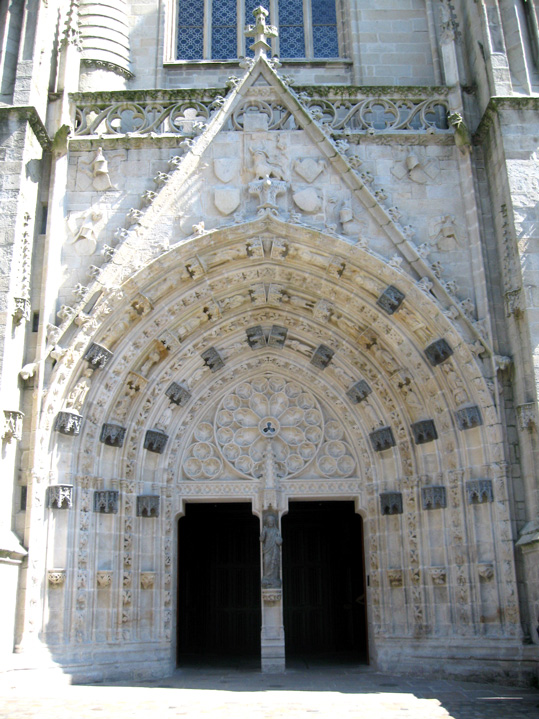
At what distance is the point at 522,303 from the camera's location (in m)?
10.9

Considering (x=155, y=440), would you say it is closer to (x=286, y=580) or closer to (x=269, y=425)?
(x=269, y=425)

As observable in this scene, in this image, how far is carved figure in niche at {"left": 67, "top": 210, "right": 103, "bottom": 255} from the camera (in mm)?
11875

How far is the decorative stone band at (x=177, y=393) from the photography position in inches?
484

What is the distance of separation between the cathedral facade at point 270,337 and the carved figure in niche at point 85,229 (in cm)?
5

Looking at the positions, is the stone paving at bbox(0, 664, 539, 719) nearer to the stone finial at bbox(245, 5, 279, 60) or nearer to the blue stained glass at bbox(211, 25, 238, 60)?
the stone finial at bbox(245, 5, 279, 60)

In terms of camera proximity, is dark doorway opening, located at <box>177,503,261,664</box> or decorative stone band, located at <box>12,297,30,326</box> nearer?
decorative stone band, located at <box>12,297,30,326</box>

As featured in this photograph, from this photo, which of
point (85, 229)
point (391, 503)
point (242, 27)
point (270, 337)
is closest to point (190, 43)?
point (242, 27)

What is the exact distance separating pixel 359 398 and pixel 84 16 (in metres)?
8.69

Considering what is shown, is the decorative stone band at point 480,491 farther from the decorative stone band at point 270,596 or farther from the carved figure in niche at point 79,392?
the carved figure in niche at point 79,392

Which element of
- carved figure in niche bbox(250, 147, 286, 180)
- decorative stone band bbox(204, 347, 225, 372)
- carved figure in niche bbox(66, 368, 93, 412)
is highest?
carved figure in niche bbox(250, 147, 286, 180)

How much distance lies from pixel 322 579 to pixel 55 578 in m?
6.40

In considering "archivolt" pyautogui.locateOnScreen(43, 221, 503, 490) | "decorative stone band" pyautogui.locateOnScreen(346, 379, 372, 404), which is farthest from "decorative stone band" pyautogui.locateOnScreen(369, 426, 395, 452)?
"decorative stone band" pyautogui.locateOnScreen(346, 379, 372, 404)

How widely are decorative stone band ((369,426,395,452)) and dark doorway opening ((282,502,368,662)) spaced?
114 inches

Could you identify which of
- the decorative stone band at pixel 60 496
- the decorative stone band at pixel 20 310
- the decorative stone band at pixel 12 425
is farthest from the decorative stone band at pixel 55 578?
the decorative stone band at pixel 20 310
